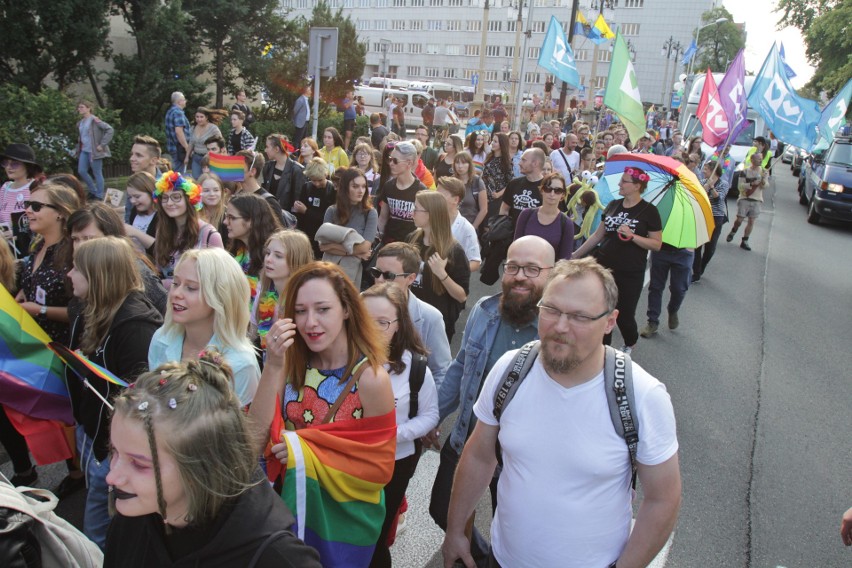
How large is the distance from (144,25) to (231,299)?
15230mm

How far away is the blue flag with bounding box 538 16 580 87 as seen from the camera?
15.1 m

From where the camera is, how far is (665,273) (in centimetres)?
736

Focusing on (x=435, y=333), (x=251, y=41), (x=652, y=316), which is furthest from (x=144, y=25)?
(x=435, y=333)

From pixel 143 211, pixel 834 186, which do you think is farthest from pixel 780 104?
pixel 143 211

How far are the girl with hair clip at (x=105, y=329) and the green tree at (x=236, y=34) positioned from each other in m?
16.5

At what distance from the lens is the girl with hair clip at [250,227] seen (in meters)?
4.80

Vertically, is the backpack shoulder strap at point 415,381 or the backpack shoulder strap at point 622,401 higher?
the backpack shoulder strap at point 622,401

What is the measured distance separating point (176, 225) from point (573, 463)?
→ 4.09 meters

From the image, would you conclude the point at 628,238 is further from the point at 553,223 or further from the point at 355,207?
the point at 355,207

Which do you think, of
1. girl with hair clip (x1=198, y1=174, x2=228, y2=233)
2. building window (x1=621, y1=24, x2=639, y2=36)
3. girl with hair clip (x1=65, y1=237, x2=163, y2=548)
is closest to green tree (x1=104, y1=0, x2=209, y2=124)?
girl with hair clip (x1=198, y1=174, x2=228, y2=233)

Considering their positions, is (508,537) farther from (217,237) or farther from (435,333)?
(217,237)

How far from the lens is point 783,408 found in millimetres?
5895

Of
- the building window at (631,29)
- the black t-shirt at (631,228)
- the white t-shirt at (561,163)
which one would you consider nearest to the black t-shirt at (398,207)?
the black t-shirt at (631,228)

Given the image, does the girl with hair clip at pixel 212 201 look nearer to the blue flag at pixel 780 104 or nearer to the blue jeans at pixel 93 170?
the blue jeans at pixel 93 170
